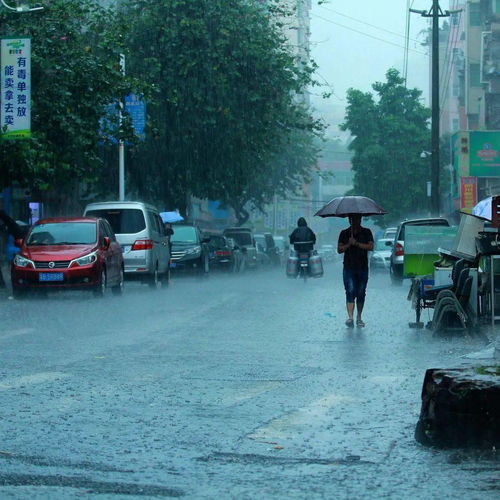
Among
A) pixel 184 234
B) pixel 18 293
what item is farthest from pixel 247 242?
pixel 18 293

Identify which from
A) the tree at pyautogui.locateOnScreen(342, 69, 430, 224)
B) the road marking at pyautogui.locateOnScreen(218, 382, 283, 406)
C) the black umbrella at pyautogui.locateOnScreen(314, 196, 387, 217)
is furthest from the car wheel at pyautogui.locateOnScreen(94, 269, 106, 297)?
the tree at pyautogui.locateOnScreen(342, 69, 430, 224)

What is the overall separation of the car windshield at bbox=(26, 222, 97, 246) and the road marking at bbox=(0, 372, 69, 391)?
14.5m

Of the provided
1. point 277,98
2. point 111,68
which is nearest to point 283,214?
point 277,98

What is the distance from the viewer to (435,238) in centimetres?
2089

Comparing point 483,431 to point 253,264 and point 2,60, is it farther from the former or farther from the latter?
point 253,264

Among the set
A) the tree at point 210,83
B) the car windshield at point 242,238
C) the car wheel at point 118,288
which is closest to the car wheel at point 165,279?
the car wheel at point 118,288

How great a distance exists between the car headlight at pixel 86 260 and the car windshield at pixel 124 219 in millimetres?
5389

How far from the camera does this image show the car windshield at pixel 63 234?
82.8 ft

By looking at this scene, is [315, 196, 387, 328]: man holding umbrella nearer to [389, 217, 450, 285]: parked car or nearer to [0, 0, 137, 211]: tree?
[0, 0, 137, 211]: tree

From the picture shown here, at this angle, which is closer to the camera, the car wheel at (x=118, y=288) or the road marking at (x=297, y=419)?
the road marking at (x=297, y=419)

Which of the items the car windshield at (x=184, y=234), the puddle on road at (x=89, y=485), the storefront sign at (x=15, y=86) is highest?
the storefront sign at (x=15, y=86)

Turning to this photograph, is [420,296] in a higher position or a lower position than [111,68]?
lower

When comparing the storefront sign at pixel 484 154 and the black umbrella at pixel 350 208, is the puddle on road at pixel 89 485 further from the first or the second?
the storefront sign at pixel 484 154

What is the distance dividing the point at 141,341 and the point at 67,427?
6.68 meters
